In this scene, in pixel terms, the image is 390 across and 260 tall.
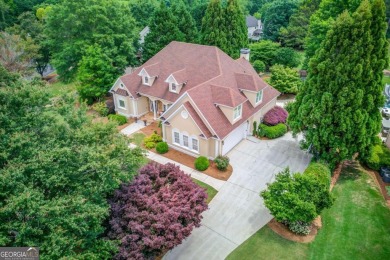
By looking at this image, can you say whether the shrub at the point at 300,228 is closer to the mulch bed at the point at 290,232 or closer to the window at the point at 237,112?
the mulch bed at the point at 290,232

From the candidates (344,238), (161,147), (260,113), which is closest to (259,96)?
(260,113)

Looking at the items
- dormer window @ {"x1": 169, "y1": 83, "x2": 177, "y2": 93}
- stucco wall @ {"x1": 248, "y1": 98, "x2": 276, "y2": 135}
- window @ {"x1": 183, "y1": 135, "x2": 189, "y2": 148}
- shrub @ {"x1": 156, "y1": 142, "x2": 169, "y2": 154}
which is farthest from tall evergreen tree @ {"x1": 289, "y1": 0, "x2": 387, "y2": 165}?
dormer window @ {"x1": 169, "y1": 83, "x2": 177, "y2": 93}

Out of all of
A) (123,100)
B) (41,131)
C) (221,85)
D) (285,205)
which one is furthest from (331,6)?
(41,131)

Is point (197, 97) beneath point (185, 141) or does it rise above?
above

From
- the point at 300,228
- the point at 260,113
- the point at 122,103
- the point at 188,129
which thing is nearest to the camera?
the point at 300,228

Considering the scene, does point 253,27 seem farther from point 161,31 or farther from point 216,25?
point 161,31

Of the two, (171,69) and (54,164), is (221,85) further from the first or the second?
(54,164)

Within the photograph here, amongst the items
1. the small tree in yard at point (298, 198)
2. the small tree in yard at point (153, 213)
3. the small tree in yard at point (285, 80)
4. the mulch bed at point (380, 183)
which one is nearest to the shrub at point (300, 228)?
the small tree in yard at point (298, 198)
